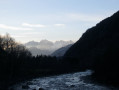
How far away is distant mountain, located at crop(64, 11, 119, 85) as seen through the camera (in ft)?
237

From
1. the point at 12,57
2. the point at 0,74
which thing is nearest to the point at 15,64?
the point at 12,57

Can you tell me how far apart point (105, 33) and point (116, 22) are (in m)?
9.74

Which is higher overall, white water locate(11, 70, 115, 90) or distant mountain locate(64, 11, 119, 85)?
distant mountain locate(64, 11, 119, 85)

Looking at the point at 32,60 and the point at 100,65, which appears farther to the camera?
the point at 32,60

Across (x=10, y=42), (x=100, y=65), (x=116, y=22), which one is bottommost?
(x=100, y=65)

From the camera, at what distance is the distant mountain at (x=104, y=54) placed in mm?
72131

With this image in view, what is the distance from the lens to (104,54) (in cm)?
8125

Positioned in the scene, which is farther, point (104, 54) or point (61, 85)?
point (104, 54)

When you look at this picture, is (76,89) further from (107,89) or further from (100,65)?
(100,65)

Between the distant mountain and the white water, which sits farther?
the distant mountain

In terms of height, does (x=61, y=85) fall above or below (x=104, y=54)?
below

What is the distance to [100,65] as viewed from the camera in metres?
80.9

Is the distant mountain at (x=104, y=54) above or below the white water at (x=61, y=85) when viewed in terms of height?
above

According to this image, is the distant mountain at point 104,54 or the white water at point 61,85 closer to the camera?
the white water at point 61,85
